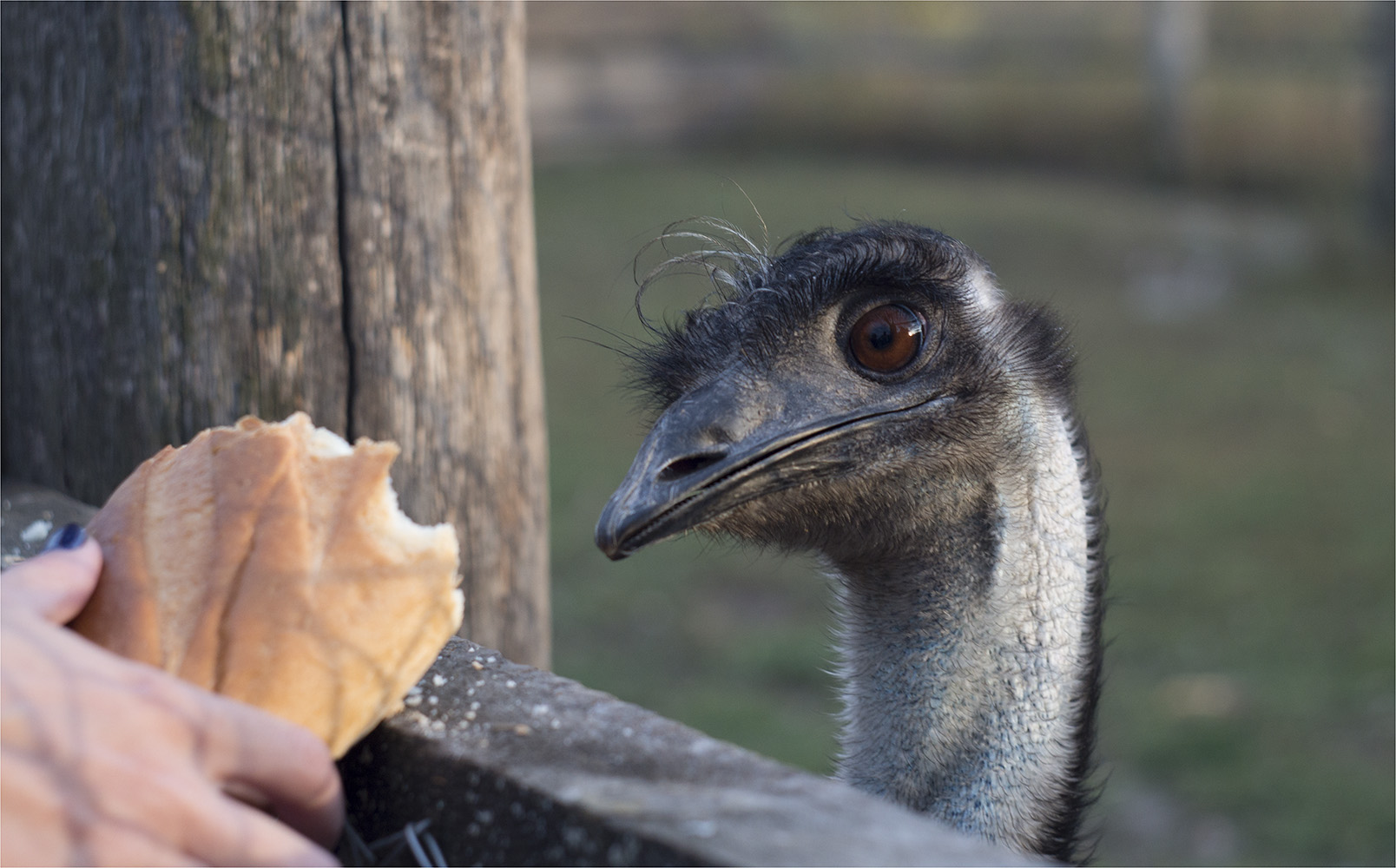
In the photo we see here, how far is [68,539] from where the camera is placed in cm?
144

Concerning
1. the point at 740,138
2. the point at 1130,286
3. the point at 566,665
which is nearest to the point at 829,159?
the point at 740,138

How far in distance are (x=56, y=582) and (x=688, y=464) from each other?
0.74 meters

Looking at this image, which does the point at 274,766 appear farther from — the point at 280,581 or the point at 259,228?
the point at 259,228

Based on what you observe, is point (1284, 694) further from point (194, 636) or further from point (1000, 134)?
point (1000, 134)

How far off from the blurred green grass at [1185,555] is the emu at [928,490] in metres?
0.39

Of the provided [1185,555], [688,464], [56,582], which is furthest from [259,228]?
[1185,555]

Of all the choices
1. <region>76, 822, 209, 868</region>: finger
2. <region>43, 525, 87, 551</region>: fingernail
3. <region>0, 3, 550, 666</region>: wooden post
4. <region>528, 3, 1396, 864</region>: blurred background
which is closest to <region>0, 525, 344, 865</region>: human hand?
<region>76, 822, 209, 868</region>: finger

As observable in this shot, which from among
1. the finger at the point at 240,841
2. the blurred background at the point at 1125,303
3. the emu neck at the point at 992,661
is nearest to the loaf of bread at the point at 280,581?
the finger at the point at 240,841

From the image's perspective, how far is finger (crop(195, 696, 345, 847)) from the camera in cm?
128

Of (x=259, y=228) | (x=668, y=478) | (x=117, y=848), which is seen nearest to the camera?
(x=117, y=848)

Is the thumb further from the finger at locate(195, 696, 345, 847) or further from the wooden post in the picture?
the wooden post

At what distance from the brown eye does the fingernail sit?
974 mm

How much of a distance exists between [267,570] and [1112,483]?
19.0ft

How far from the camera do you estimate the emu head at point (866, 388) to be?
1905mm
